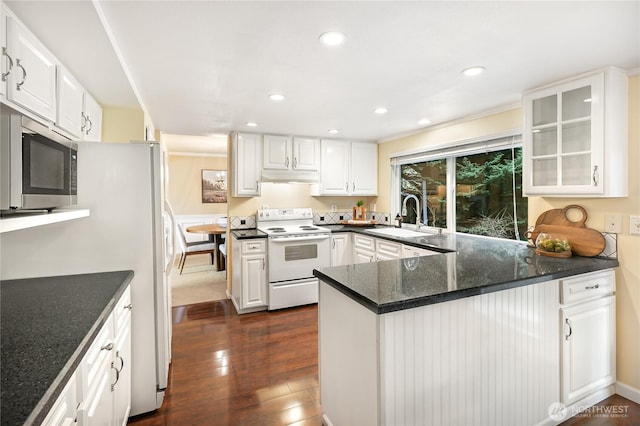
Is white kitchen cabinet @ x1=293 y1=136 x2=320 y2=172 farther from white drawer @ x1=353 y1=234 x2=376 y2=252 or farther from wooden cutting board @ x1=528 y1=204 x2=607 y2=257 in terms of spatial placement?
wooden cutting board @ x1=528 y1=204 x2=607 y2=257

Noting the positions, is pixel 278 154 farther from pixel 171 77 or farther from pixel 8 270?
pixel 8 270

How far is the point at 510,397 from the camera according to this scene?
1.64 metres

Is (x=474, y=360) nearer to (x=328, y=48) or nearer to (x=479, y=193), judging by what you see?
(x=328, y=48)

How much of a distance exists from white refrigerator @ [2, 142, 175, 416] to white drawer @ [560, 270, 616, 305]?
2451 millimetres

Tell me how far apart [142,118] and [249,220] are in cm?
192

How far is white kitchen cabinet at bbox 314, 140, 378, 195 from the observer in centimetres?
439

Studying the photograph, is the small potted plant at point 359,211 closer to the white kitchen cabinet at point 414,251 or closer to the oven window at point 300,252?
the oven window at point 300,252

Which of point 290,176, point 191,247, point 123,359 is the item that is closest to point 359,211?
Result: point 290,176

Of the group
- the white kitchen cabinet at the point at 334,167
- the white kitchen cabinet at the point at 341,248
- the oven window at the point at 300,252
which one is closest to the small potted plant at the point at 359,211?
the white kitchen cabinet at the point at 334,167

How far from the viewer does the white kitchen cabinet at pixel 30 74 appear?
1.30 m

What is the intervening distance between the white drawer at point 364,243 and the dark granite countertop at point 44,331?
8.27ft

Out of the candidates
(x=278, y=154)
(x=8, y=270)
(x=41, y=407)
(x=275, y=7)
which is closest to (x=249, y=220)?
(x=278, y=154)

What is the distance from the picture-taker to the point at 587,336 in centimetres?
194

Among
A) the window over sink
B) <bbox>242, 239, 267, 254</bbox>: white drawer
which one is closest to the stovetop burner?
<bbox>242, 239, 267, 254</bbox>: white drawer
